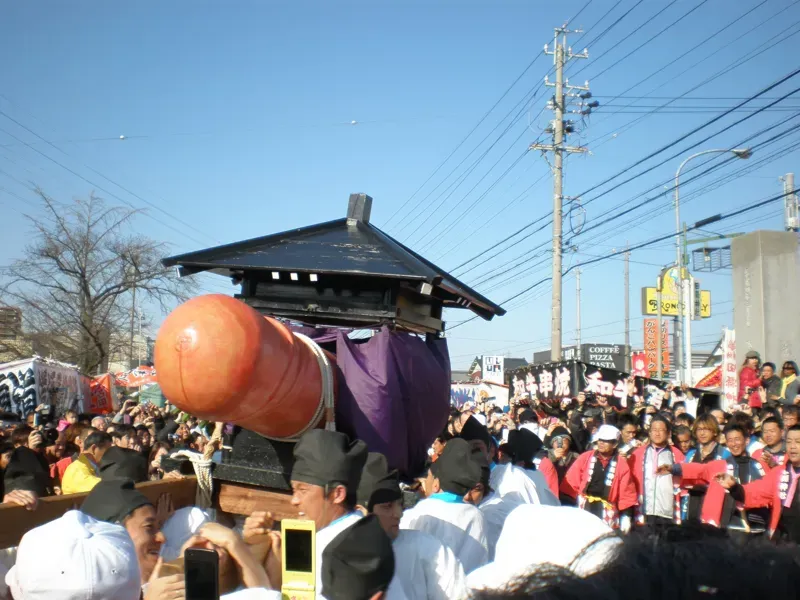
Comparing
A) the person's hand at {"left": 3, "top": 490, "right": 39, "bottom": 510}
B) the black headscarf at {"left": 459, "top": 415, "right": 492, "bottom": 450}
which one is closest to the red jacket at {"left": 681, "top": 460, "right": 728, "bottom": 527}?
the black headscarf at {"left": 459, "top": 415, "right": 492, "bottom": 450}

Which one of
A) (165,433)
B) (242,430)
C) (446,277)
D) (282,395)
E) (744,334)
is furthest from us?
(744,334)

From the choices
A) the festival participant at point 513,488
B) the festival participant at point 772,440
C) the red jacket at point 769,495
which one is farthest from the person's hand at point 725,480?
the festival participant at point 772,440

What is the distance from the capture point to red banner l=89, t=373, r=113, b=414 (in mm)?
22484

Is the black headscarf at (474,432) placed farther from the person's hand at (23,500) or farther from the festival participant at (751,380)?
the festival participant at (751,380)

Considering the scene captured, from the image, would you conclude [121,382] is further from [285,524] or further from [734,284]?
[285,524]

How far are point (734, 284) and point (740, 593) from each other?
50.8 ft

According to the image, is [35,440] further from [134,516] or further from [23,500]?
[134,516]

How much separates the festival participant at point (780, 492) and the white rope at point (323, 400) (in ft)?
10.5

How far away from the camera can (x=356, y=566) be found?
249 cm

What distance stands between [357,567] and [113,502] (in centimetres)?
126

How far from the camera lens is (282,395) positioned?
3.97 metres

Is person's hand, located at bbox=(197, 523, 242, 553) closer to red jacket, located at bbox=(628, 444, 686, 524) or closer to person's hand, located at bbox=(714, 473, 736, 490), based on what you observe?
person's hand, located at bbox=(714, 473, 736, 490)

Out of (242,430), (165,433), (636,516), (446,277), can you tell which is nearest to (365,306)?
(446,277)

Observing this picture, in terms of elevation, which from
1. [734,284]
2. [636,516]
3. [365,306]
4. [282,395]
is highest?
[734,284]
